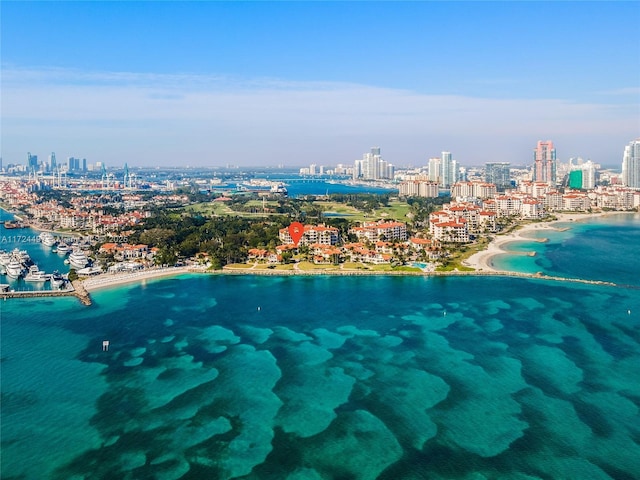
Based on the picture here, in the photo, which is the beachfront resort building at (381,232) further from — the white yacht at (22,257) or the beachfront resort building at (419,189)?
the beachfront resort building at (419,189)

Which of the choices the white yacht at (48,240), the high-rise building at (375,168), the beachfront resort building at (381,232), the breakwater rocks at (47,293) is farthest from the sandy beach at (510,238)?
the high-rise building at (375,168)

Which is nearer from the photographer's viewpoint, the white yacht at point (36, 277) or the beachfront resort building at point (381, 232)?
the white yacht at point (36, 277)

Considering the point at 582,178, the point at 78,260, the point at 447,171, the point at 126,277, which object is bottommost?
the point at 126,277

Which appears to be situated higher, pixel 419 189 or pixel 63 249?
pixel 419 189

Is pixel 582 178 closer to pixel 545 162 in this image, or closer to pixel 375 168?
pixel 545 162

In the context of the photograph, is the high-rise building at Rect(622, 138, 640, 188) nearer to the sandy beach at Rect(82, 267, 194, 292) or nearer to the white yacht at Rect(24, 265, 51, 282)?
the sandy beach at Rect(82, 267, 194, 292)

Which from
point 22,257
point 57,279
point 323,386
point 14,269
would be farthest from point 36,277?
point 323,386

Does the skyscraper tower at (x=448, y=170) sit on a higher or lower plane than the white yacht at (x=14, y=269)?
higher
